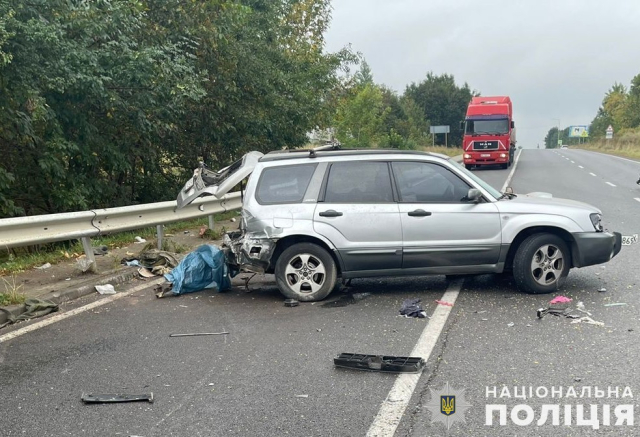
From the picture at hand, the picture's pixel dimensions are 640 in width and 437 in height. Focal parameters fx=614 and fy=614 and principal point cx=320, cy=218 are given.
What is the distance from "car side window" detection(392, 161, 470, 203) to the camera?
7.09 metres

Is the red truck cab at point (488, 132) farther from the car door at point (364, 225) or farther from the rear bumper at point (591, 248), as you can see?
the car door at point (364, 225)

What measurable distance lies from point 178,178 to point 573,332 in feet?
39.0

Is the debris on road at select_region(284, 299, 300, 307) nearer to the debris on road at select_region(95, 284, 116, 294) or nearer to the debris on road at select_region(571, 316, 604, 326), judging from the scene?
the debris on road at select_region(95, 284, 116, 294)

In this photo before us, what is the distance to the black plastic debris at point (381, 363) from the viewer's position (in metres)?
4.69

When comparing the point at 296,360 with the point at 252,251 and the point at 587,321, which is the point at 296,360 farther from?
the point at 587,321

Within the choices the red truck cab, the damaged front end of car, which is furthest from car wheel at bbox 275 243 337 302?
the red truck cab

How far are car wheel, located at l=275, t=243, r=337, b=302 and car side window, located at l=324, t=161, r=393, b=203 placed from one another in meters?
0.65

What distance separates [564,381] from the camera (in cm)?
439

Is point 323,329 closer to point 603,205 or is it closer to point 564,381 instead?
point 564,381

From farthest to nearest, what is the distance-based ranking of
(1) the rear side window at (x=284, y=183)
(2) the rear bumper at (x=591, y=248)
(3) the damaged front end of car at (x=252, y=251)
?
(1) the rear side window at (x=284, y=183) → (3) the damaged front end of car at (x=252, y=251) → (2) the rear bumper at (x=591, y=248)

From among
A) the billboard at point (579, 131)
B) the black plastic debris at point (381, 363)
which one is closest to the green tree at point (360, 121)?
the black plastic debris at point (381, 363)

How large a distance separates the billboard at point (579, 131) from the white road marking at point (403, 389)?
484 ft

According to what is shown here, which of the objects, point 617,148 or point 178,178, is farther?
point 617,148

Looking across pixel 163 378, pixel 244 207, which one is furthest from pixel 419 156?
pixel 163 378
